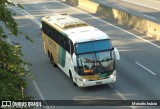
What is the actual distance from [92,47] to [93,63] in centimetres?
89

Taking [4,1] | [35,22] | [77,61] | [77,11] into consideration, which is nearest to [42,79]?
[77,61]

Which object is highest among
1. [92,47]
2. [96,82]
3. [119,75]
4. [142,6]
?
[92,47]

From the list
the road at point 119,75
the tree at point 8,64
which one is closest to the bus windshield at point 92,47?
the road at point 119,75

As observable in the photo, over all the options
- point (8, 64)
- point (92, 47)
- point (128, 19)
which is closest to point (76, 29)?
point (92, 47)

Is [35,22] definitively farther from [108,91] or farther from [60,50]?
[108,91]

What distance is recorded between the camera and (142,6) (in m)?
51.8

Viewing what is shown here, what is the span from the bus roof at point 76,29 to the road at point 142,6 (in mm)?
19073

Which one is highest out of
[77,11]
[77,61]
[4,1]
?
[4,1]

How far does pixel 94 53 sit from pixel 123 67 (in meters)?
4.94

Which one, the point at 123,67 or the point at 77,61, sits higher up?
the point at 77,61

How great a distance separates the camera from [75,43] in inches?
786

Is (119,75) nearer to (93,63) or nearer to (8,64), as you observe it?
(93,63)

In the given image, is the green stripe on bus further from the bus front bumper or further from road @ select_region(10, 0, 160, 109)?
the bus front bumper

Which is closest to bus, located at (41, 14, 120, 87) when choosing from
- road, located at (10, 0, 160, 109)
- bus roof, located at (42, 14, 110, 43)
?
bus roof, located at (42, 14, 110, 43)
